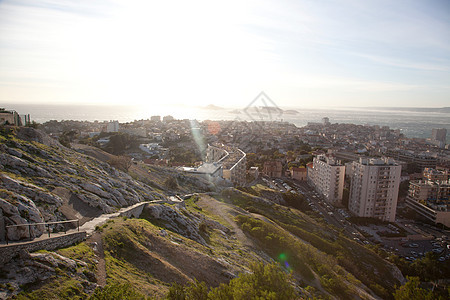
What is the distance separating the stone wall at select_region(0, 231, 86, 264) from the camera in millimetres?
6281

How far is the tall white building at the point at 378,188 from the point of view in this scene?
29062mm

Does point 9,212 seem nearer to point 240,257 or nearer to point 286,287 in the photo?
point 286,287

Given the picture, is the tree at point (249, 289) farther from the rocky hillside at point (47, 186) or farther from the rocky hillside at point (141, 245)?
the rocky hillside at point (47, 186)

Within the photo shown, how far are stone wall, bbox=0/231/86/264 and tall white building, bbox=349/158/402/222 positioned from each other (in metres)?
28.1

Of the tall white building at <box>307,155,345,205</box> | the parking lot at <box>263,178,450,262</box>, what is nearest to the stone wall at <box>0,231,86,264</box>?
the parking lot at <box>263,178,450,262</box>

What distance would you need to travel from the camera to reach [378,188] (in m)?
29.3

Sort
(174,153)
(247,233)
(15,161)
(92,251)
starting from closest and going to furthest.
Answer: (92,251) → (15,161) → (247,233) → (174,153)

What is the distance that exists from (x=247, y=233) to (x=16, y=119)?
572 inches

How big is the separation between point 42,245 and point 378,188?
1194 inches

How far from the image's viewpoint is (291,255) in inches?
570

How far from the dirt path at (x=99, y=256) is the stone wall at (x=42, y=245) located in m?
0.33

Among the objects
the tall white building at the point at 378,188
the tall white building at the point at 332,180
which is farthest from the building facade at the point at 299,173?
the tall white building at the point at 378,188

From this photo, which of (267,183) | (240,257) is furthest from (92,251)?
(267,183)

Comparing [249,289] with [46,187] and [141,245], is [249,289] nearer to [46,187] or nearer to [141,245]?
[141,245]
